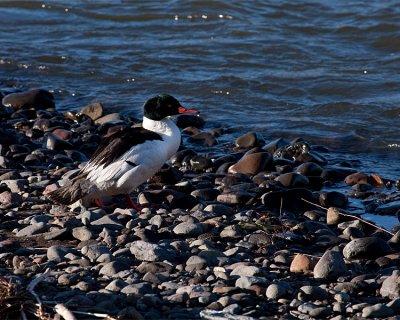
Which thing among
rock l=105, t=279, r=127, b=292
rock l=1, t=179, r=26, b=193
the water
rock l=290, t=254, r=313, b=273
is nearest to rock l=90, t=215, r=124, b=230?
rock l=1, t=179, r=26, b=193

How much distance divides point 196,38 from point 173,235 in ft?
31.3

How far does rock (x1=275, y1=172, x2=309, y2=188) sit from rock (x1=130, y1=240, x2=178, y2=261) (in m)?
2.34

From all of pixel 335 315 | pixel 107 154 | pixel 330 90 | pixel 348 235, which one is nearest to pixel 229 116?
pixel 330 90

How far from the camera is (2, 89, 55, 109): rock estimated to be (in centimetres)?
1256

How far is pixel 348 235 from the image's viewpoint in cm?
783

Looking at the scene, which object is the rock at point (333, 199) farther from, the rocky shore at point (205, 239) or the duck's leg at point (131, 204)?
the duck's leg at point (131, 204)

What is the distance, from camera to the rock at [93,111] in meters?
12.3

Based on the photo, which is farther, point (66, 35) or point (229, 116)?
point (66, 35)

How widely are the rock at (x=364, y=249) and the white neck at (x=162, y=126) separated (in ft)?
8.09

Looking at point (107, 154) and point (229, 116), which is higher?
point (107, 154)

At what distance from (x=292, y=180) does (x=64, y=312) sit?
4092 mm

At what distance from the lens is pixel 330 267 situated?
6.79 meters

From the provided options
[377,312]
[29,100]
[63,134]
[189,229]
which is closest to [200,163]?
[63,134]

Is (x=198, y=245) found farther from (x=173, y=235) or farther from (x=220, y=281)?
(x=220, y=281)
